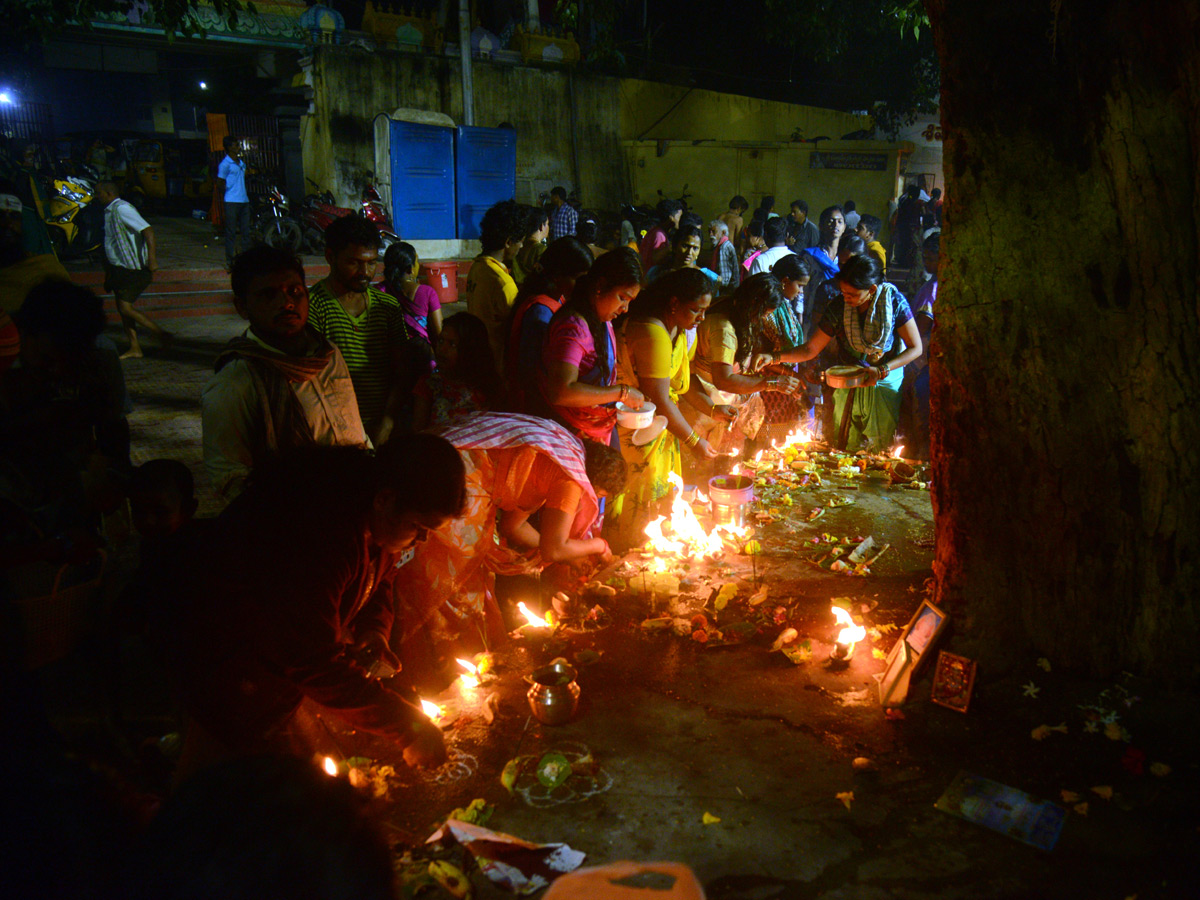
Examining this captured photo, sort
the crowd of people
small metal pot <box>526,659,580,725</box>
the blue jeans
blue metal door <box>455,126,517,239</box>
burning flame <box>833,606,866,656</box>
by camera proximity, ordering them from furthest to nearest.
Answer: blue metal door <box>455,126,517,239</box>
the blue jeans
burning flame <box>833,606,866,656</box>
small metal pot <box>526,659,580,725</box>
the crowd of people

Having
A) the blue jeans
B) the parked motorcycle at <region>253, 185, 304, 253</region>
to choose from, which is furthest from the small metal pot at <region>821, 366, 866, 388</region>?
the parked motorcycle at <region>253, 185, 304, 253</region>

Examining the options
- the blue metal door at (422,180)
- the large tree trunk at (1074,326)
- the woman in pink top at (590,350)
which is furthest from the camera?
the blue metal door at (422,180)

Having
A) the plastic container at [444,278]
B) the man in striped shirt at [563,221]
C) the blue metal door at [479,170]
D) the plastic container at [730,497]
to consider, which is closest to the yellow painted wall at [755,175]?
the blue metal door at [479,170]

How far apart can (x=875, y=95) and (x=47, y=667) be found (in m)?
29.8

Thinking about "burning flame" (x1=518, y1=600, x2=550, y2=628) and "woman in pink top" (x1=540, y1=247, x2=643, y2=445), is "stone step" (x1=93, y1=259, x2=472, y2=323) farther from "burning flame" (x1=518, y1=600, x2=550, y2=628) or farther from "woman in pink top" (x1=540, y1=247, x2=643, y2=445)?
"burning flame" (x1=518, y1=600, x2=550, y2=628)

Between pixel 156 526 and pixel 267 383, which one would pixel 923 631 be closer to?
pixel 267 383

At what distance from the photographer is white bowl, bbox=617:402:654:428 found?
17.2ft

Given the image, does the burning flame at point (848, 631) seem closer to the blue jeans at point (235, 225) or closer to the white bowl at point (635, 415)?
the white bowl at point (635, 415)

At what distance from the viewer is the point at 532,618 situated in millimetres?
4613

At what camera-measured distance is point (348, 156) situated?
59.0ft

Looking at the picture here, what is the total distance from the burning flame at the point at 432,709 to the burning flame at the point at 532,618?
3.03 ft

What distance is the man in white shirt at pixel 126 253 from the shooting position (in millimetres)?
9688

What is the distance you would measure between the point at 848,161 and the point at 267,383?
20.1 metres

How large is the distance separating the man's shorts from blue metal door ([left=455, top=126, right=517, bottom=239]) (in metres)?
9.82
